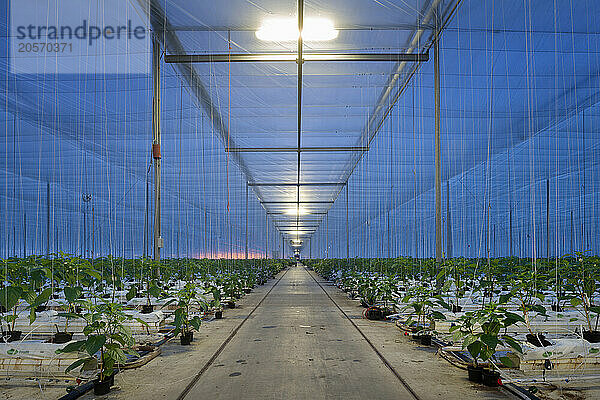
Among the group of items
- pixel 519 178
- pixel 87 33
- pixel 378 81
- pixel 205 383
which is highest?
pixel 378 81

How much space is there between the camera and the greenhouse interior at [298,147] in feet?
13.2

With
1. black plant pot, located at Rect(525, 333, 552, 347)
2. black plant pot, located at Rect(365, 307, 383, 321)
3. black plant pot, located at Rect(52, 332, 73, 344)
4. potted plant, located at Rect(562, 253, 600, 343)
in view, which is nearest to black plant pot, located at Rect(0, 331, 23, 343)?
black plant pot, located at Rect(52, 332, 73, 344)

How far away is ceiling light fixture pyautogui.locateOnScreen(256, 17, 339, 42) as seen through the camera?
824 centimetres

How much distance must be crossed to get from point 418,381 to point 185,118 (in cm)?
874

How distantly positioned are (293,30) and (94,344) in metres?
6.49

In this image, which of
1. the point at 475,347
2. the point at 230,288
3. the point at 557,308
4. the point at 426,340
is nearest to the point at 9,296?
the point at 475,347

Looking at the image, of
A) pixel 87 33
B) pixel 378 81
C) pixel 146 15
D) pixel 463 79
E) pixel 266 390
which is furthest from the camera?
pixel 378 81

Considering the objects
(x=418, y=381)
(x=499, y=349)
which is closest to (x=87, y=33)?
(x=418, y=381)

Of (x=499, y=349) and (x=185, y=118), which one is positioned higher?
(x=185, y=118)

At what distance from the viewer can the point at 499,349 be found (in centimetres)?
502

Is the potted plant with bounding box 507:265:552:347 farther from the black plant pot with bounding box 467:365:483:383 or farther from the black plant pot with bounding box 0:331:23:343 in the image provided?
the black plant pot with bounding box 0:331:23:343

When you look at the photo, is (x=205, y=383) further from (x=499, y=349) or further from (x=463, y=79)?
(x=463, y=79)

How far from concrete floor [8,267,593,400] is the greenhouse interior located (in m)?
0.03

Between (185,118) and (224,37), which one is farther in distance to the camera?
(185,118)
